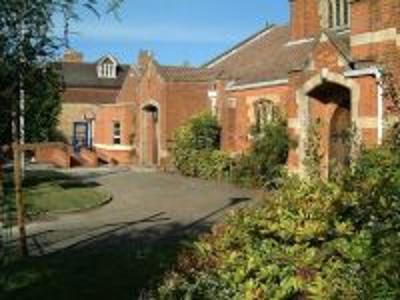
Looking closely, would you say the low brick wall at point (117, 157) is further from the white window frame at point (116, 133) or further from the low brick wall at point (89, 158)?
the low brick wall at point (89, 158)

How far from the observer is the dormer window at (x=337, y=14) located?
29.7 meters

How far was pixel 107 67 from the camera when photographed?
72.8m

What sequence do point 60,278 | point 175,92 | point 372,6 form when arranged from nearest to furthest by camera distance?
point 60,278 < point 372,6 < point 175,92

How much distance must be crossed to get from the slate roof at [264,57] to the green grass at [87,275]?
12.2 meters

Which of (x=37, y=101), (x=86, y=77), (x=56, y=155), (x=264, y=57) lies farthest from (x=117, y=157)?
(x=37, y=101)

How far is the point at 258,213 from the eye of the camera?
27.1 feet

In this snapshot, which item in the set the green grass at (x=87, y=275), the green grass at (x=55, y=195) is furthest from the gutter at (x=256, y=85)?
the green grass at (x=87, y=275)

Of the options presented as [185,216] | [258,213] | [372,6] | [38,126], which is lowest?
[185,216]

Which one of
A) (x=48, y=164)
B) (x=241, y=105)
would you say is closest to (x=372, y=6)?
(x=241, y=105)

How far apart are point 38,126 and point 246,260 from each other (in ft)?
16.6

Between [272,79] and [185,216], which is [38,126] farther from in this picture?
[272,79]

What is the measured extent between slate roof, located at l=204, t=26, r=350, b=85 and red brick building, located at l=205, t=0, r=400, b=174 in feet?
0.20

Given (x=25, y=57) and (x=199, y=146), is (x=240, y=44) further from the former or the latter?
(x=25, y=57)

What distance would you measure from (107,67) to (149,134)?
101ft
